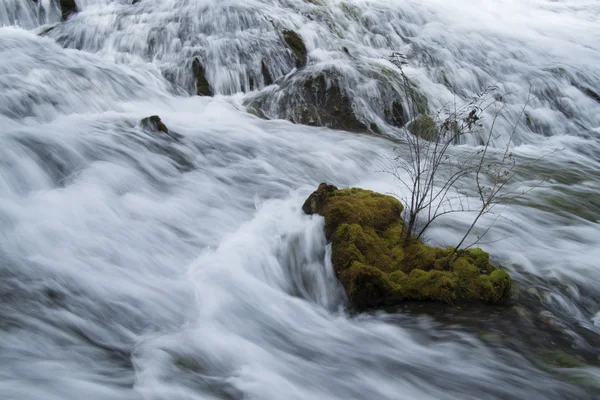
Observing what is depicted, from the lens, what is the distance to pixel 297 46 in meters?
11.7

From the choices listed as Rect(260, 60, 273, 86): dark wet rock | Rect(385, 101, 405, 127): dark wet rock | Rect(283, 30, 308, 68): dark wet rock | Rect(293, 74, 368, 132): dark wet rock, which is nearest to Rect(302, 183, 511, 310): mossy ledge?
Rect(293, 74, 368, 132): dark wet rock

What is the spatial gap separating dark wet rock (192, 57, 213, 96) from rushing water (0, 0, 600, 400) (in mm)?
179

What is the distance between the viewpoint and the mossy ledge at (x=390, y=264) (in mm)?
4129

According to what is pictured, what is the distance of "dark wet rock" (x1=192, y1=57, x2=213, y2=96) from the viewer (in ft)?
34.1

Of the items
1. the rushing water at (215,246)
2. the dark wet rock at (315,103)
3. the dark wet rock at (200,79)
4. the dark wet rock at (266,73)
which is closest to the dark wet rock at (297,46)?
the rushing water at (215,246)

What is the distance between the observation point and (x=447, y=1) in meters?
20.6

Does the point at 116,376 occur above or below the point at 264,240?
above

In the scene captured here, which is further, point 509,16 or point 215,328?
point 509,16

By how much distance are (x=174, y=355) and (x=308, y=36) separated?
35.2ft

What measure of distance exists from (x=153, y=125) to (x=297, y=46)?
5.85 meters

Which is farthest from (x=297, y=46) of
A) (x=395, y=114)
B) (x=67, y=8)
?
(x=67, y=8)

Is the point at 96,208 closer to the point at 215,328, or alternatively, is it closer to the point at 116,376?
the point at 215,328

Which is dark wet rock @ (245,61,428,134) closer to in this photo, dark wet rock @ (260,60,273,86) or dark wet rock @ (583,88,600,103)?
dark wet rock @ (260,60,273,86)

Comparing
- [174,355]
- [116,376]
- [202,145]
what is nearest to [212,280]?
[174,355]
